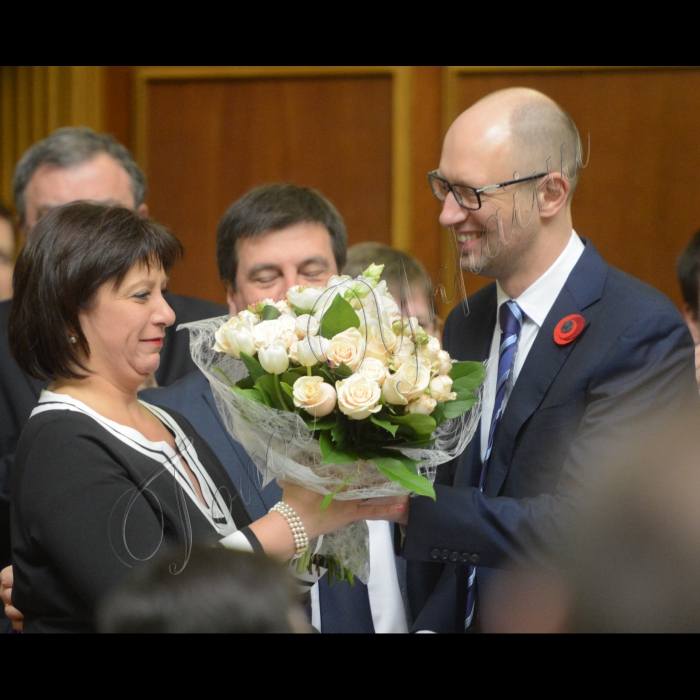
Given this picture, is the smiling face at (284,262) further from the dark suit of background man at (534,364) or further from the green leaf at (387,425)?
the green leaf at (387,425)

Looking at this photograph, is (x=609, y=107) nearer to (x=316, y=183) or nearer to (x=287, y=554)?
(x=316, y=183)

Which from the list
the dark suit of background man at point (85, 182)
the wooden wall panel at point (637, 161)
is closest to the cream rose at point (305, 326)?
the dark suit of background man at point (85, 182)

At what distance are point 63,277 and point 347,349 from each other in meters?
0.52

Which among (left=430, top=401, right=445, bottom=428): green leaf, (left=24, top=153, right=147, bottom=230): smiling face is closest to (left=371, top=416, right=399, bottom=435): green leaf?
(left=430, top=401, right=445, bottom=428): green leaf

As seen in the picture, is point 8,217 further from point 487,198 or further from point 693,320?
point 693,320

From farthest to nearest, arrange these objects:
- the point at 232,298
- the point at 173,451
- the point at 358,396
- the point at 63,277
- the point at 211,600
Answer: the point at 232,298 < the point at 173,451 < the point at 63,277 < the point at 358,396 < the point at 211,600

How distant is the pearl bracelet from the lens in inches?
59.1

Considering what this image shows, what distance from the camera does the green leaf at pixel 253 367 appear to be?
1.41 m

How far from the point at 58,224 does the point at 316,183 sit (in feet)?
6.59

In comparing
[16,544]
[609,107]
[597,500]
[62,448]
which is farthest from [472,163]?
[609,107]

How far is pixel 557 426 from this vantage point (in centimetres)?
171

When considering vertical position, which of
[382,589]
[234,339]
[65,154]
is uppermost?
[65,154]

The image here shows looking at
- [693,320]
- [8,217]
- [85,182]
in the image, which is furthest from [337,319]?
[8,217]

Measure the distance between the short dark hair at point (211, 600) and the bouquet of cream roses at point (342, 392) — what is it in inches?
16.7
